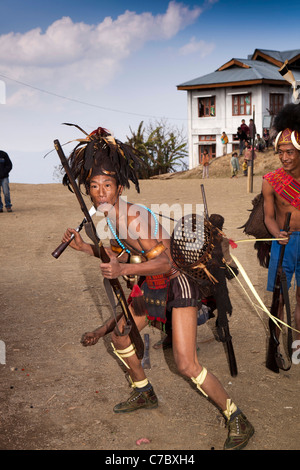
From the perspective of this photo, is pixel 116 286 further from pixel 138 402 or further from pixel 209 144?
pixel 209 144

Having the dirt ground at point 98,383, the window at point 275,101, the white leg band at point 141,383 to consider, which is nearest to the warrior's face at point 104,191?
the white leg band at point 141,383

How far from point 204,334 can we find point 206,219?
231 centimetres

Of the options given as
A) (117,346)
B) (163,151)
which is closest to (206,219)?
(117,346)

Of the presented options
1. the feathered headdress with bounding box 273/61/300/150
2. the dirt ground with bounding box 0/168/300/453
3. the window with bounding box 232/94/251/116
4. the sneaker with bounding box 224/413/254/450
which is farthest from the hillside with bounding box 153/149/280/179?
the sneaker with bounding box 224/413/254/450

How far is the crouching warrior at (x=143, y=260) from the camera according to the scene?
12.4ft

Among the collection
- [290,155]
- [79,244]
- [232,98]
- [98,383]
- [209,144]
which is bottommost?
[98,383]

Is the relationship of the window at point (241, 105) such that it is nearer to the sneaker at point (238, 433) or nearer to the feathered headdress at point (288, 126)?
the feathered headdress at point (288, 126)

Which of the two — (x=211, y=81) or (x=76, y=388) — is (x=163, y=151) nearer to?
(x=211, y=81)

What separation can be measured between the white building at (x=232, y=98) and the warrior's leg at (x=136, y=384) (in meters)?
35.2

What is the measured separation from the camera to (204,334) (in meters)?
6.11

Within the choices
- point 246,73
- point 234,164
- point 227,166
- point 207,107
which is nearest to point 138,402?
point 234,164

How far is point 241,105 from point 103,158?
122 feet

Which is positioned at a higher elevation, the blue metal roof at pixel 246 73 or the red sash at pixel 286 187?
the blue metal roof at pixel 246 73

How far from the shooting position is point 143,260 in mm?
3951
